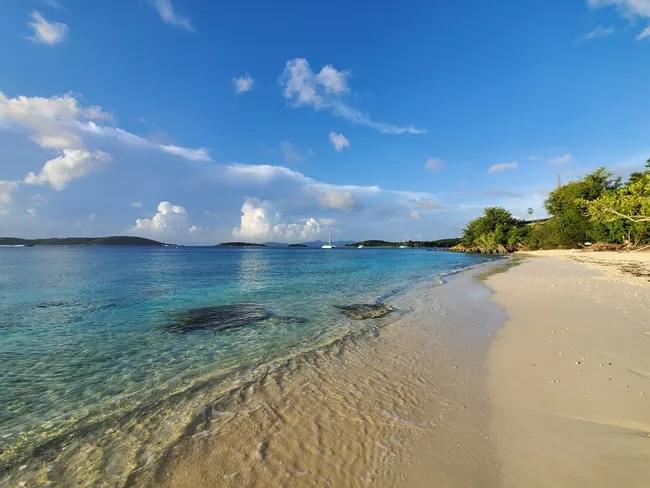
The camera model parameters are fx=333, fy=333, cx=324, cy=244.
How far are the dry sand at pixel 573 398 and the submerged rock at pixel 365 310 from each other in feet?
17.4

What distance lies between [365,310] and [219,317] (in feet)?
22.6

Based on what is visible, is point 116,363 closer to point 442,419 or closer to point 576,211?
point 442,419

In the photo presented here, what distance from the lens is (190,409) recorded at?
6418 millimetres

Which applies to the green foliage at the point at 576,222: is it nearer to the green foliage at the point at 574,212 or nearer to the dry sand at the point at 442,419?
the green foliage at the point at 574,212

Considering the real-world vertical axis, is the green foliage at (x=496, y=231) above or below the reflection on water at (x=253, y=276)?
above

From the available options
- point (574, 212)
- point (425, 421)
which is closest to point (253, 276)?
point (425, 421)

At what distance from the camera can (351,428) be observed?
5570 millimetres

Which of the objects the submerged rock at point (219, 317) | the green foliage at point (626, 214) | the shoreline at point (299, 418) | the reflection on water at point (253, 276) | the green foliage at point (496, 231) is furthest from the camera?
the green foliage at point (496, 231)

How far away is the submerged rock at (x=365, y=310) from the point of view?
15.0 metres

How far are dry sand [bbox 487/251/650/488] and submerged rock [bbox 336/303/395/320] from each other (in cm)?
530

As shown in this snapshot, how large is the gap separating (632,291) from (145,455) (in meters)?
22.7

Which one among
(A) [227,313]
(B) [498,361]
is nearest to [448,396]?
(B) [498,361]

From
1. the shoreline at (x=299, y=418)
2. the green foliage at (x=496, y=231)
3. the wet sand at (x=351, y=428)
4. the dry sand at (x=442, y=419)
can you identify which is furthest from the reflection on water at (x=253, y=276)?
the green foliage at (x=496, y=231)

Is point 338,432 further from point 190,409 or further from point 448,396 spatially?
point 190,409
